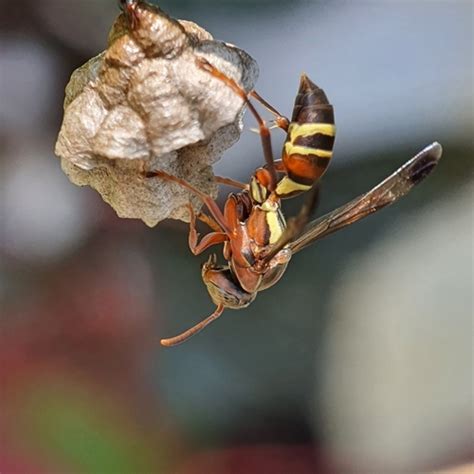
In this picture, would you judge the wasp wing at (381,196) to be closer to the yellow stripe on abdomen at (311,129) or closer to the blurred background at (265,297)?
the yellow stripe on abdomen at (311,129)

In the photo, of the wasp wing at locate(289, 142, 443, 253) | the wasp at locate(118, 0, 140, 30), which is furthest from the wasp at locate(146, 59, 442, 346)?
the wasp at locate(118, 0, 140, 30)

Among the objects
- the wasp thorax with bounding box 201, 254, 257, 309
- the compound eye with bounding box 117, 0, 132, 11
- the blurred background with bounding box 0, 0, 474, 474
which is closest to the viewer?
the compound eye with bounding box 117, 0, 132, 11

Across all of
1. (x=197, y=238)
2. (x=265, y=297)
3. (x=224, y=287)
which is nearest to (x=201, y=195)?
(x=197, y=238)

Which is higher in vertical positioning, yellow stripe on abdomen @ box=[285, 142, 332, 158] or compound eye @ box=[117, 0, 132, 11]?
compound eye @ box=[117, 0, 132, 11]

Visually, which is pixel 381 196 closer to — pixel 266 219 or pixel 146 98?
pixel 266 219

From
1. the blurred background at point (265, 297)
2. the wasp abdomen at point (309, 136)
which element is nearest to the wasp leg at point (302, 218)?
the wasp abdomen at point (309, 136)

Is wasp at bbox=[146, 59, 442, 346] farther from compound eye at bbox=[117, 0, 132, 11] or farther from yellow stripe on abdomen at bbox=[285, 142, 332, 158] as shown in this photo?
compound eye at bbox=[117, 0, 132, 11]
